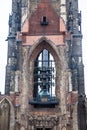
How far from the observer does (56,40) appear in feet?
104

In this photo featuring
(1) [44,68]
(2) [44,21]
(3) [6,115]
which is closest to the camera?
(3) [6,115]

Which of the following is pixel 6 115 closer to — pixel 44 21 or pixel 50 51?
pixel 50 51

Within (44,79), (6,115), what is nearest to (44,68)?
(44,79)

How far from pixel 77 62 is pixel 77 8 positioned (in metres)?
6.09

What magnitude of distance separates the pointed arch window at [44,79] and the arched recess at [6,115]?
2.21m

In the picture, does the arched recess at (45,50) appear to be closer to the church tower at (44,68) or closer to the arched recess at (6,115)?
the church tower at (44,68)

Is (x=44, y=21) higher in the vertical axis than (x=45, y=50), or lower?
higher

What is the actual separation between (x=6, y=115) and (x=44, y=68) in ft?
19.3

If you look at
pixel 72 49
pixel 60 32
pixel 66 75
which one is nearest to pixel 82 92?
pixel 66 75

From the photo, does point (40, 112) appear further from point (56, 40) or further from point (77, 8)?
point (77, 8)

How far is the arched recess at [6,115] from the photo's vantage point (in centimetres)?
2895

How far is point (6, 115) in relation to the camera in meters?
29.3

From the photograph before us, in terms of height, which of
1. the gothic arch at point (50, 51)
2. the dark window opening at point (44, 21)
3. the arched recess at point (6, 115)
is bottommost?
the arched recess at point (6, 115)

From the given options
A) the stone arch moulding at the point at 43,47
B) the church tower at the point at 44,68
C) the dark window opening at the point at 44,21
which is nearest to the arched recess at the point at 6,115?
the church tower at the point at 44,68
